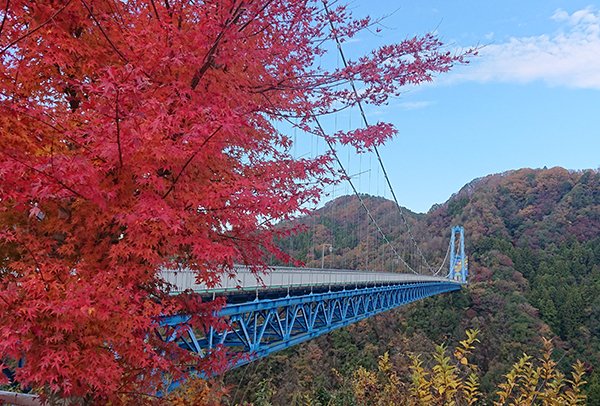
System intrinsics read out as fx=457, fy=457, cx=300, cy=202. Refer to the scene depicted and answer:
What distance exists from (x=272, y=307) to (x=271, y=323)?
1619 mm

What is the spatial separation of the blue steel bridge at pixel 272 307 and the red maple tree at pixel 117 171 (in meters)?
0.88

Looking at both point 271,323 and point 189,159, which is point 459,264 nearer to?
point 271,323

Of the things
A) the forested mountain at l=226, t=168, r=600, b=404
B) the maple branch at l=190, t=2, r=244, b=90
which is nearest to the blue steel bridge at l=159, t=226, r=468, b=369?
the maple branch at l=190, t=2, r=244, b=90

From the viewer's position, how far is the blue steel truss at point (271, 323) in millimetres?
7438

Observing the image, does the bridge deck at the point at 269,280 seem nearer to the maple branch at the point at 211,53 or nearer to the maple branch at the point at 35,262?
the maple branch at the point at 35,262

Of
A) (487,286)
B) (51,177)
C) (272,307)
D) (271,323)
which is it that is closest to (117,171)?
(51,177)

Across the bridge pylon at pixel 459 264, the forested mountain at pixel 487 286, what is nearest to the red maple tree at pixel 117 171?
the forested mountain at pixel 487 286

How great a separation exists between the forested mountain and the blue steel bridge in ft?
10.8

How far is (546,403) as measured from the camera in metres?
3.64

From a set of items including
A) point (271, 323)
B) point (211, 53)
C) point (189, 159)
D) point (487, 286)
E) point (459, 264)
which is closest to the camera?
point (189, 159)

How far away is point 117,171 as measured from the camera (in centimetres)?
311

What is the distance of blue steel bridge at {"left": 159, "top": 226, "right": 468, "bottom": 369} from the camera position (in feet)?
25.8

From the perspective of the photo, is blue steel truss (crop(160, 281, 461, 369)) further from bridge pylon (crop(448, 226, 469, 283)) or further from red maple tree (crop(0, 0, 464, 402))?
bridge pylon (crop(448, 226, 469, 283))

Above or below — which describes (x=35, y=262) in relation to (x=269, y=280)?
above
